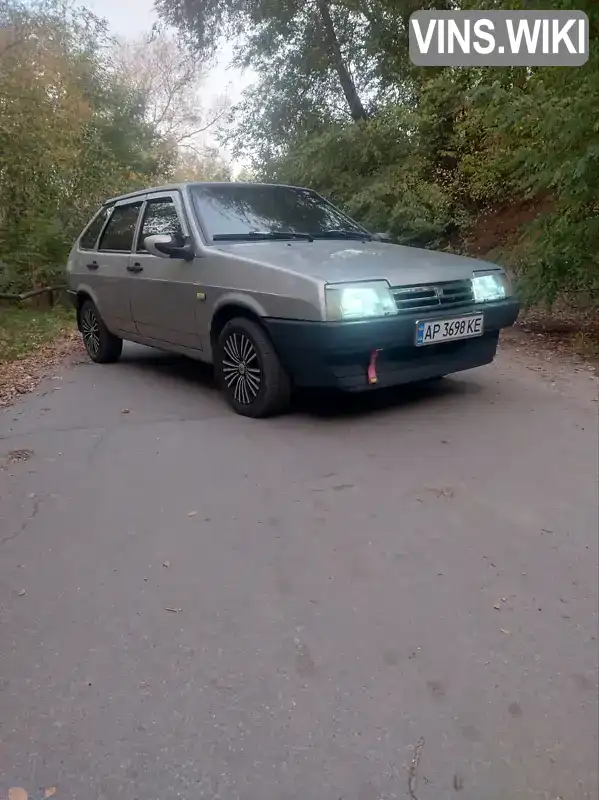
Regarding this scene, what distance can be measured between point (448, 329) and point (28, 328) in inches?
320

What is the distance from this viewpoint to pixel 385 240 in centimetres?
574

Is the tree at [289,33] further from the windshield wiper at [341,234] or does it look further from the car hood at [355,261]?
the car hood at [355,261]

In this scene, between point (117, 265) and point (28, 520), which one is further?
point (117, 265)

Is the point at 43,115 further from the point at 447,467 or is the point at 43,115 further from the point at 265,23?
the point at 447,467

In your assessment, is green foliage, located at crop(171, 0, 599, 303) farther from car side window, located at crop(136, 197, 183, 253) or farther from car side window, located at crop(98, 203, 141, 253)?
car side window, located at crop(98, 203, 141, 253)

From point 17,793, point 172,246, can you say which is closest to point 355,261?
point 172,246

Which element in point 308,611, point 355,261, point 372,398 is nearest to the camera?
point 308,611

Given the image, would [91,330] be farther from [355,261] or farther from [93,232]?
[355,261]

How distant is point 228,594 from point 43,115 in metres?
11.4

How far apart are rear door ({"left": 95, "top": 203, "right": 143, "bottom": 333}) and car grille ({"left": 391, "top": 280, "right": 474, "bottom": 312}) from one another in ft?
9.12

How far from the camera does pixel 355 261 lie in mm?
4387

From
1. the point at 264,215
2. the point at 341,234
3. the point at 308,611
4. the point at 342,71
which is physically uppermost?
the point at 342,71

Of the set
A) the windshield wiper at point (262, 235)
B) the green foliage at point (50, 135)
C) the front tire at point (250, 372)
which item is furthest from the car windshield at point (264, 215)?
the green foliage at point (50, 135)

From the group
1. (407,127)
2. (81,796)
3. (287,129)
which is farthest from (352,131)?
(81,796)
